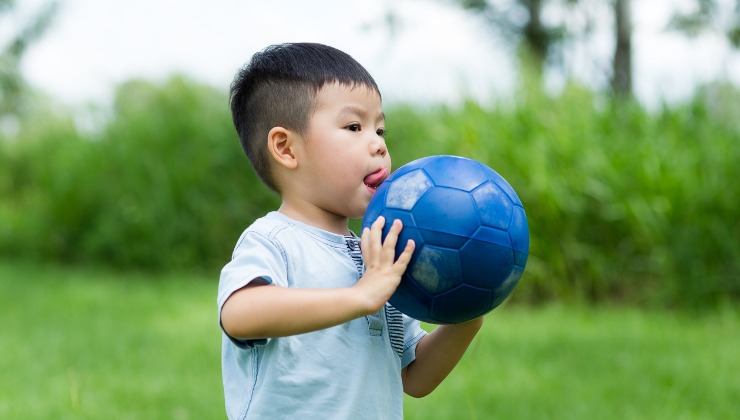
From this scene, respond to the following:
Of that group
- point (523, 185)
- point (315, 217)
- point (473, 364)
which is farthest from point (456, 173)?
point (523, 185)

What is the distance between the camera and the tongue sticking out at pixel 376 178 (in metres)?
2.30

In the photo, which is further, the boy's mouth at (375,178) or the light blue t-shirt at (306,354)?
the boy's mouth at (375,178)

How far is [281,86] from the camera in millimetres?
2350

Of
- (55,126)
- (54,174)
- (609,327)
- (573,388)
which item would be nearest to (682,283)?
(609,327)

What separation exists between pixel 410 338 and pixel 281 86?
0.76 meters

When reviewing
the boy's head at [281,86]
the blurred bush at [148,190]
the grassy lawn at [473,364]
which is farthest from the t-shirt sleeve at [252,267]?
the blurred bush at [148,190]

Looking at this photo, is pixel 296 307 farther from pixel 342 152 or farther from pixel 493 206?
pixel 493 206

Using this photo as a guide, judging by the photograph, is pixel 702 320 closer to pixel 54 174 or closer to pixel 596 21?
pixel 54 174

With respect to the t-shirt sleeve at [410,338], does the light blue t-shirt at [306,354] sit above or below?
above

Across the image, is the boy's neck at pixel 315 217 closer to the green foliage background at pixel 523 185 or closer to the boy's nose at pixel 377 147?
the boy's nose at pixel 377 147

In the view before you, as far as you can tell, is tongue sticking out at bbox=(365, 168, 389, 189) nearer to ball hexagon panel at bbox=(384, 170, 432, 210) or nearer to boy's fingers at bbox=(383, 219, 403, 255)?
ball hexagon panel at bbox=(384, 170, 432, 210)

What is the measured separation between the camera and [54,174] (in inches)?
456

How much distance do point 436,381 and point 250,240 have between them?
0.71 metres

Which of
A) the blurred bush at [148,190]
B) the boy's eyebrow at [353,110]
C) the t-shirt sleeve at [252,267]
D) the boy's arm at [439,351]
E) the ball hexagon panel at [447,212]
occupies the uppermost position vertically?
the boy's eyebrow at [353,110]
